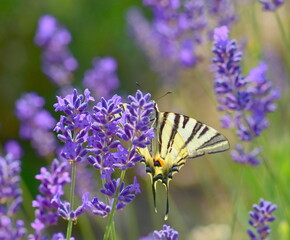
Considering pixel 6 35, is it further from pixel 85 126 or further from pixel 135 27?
pixel 85 126

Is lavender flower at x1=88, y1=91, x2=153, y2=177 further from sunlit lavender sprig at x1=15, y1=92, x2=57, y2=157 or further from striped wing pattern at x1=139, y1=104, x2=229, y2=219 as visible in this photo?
sunlit lavender sprig at x1=15, y1=92, x2=57, y2=157

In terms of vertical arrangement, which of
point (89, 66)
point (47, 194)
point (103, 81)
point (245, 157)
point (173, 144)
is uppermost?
point (89, 66)

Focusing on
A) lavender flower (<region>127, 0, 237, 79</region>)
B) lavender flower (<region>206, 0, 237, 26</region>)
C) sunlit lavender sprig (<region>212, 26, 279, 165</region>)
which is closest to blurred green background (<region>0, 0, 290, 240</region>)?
lavender flower (<region>127, 0, 237, 79</region>)

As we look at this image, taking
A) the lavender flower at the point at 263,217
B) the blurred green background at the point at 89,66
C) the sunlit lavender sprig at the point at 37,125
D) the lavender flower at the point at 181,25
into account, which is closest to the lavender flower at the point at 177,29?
the lavender flower at the point at 181,25

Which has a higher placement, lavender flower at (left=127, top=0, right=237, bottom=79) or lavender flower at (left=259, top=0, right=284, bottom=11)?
lavender flower at (left=127, top=0, right=237, bottom=79)

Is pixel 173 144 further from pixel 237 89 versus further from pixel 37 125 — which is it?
pixel 37 125

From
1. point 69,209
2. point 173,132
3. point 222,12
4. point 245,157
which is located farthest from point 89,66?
point 69,209

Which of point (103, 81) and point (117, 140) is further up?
point (103, 81)
